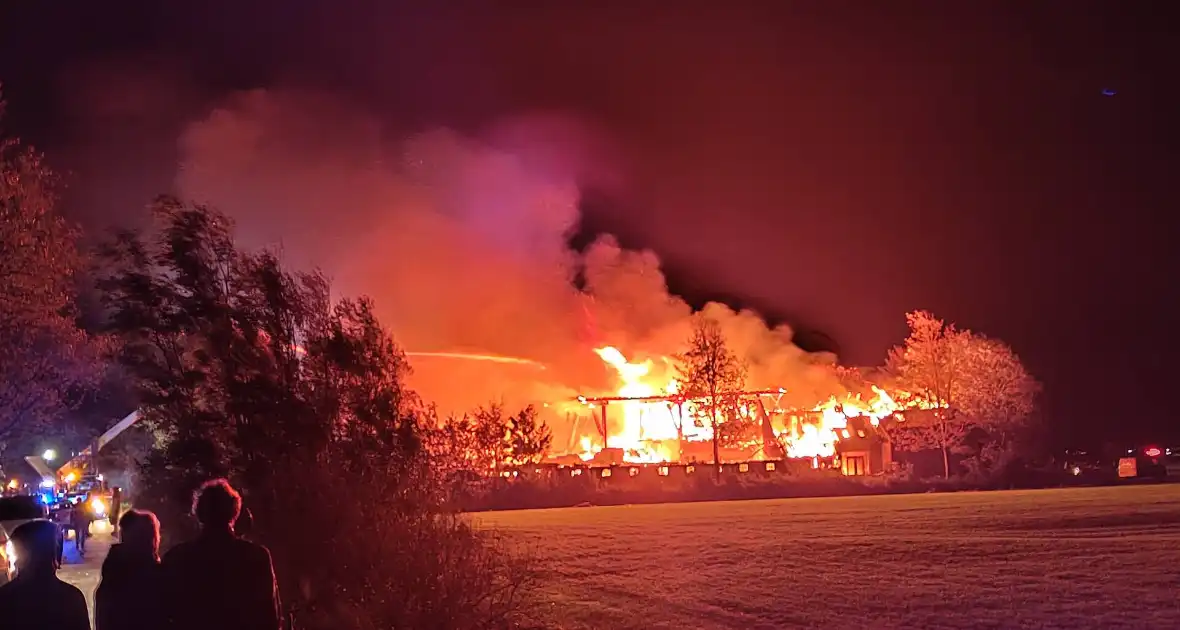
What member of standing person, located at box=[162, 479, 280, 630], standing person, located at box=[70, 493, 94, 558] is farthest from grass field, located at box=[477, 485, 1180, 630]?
standing person, located at box=[70, 493, 94, 558]

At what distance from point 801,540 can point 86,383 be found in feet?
45.3

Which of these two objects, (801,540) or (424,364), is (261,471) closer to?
(801,540)

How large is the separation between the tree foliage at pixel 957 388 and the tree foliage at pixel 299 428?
44.3 metres

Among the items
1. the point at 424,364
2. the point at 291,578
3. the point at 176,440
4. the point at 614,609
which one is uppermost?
the point at 424,364

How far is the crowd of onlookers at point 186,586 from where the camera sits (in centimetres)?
555

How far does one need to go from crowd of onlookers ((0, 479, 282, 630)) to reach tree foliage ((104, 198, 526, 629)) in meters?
4.49

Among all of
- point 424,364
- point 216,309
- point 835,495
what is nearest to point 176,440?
point 216,309

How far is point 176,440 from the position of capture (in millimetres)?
13008

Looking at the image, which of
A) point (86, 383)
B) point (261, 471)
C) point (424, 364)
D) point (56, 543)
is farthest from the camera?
point (424, 364)

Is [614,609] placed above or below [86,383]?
below

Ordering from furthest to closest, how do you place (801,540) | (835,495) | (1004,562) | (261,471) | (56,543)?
(835,495) < (801,540) < (1004,562) < (261,471) < (56,543)

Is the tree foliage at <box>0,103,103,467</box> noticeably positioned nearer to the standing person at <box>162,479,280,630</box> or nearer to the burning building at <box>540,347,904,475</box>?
the standing person at <box>162,479,280,630</box>

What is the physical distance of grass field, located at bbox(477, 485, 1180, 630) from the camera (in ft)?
41.4

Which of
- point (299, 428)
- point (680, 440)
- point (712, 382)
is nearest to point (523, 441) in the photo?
point (712, 382)
